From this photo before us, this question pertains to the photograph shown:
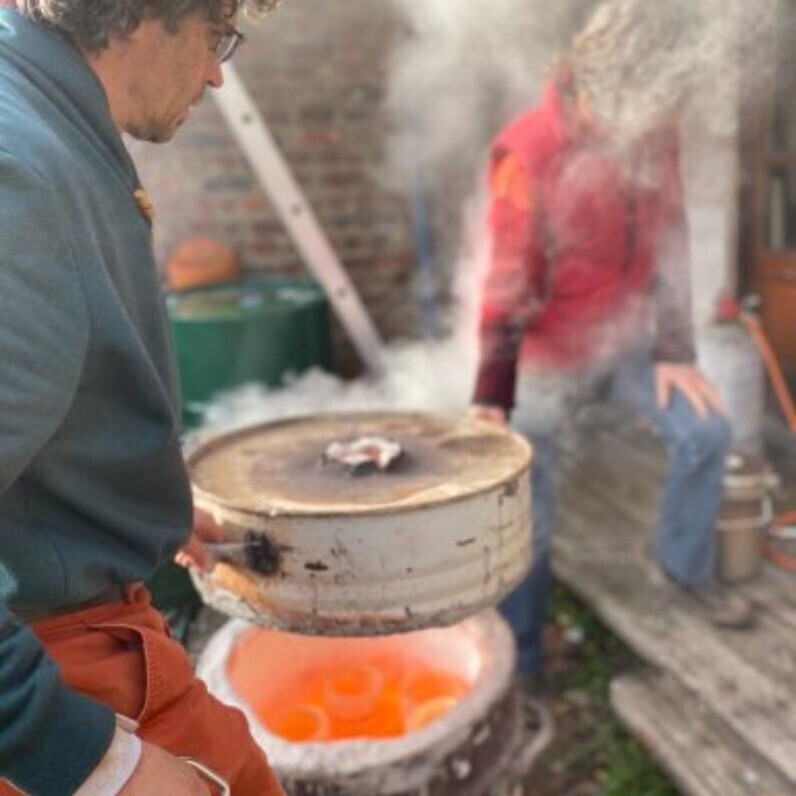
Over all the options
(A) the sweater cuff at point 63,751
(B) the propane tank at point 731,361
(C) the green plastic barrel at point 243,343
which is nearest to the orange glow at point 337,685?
(A) the sweater cuff at point 63,751

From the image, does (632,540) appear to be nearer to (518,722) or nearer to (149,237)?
(518,722)

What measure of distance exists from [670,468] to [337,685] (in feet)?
5.85

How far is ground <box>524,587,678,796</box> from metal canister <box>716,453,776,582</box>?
0.63 m

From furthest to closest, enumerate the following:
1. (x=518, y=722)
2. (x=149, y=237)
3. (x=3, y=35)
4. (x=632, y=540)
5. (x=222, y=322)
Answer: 1. (x=222, y=322)
2. (x=632, y=540)
3. (x=518, y=722)
4. (x=149, y=237)
5. (x=3, y=35)

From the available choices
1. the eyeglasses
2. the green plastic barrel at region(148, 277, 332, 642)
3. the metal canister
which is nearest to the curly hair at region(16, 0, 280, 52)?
the eyeglasses

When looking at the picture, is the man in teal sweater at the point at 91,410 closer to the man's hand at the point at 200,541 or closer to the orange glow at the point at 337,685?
the man's hand at the point at 200,541

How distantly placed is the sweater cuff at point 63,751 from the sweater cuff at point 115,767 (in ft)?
0.04

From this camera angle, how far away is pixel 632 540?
191 inches

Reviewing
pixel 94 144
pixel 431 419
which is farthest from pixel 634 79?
pixel 94 144

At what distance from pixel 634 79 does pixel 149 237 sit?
8.19ft

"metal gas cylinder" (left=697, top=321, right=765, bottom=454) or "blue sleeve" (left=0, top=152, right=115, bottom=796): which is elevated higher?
"blue sleeve" (left=0, top=152, right=115, bottom=796)

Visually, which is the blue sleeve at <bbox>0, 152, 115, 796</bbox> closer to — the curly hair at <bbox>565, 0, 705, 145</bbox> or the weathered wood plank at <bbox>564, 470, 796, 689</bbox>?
the curly hair at <bbox>565, 0, 705, 145</bbox>

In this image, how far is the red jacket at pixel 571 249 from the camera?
3.63m

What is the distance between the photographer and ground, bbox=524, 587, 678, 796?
3.51 meters
